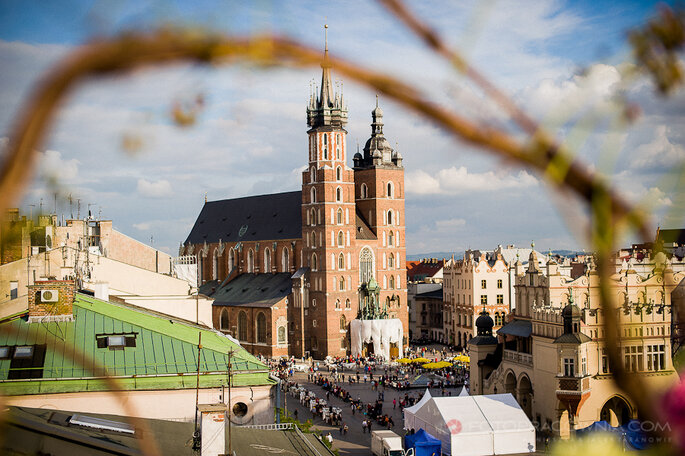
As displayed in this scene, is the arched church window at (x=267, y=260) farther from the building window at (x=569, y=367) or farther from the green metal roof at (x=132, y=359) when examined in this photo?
the green metal roof at (x=132, y=359)

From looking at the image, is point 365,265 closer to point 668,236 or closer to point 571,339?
point 571,339

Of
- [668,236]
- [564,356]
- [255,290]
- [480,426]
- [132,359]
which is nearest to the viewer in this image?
[668,236]

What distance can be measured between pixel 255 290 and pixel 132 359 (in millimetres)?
50290

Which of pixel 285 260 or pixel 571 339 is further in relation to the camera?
pixel 285 260

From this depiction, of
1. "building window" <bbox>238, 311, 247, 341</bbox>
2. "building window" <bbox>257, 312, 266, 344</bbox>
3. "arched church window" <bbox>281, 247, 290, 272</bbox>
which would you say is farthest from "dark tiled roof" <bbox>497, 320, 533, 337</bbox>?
"arched church window" <bbox>281, 247, 290, 272</bbox>

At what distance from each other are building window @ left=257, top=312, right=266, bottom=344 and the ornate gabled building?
3.5 inches

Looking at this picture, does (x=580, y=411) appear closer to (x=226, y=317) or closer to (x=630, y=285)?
(x=630, y=285)

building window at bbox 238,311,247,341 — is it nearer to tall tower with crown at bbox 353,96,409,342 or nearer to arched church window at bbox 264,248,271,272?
arched church window at bbox 264,248,271,272

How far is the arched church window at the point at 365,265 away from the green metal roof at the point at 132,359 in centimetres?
4230

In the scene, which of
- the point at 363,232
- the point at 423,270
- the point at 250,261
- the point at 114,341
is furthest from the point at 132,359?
the point at 423,270

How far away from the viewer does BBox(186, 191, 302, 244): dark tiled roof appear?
248 ft

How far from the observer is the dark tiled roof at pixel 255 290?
2648 inches

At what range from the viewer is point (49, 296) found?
21.9 metres

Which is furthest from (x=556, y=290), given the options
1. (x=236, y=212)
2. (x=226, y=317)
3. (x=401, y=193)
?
(x=236, y=212)
